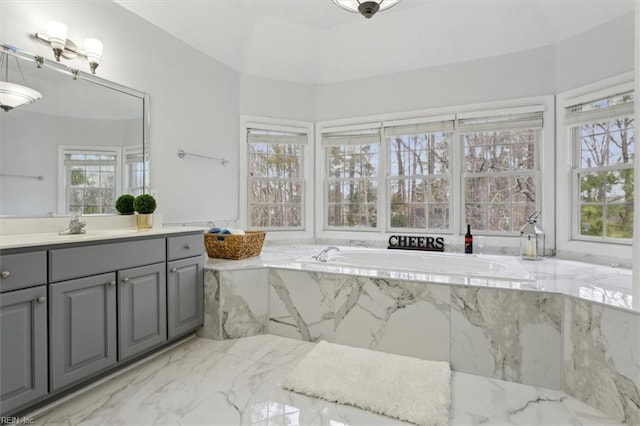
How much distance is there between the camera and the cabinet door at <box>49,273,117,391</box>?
60.8 inches

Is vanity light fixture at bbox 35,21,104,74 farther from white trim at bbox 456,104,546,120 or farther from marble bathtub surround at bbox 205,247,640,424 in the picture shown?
white trim at bbox 456,104,546,120

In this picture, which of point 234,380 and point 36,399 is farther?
point 234,380

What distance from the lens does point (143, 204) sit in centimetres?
241

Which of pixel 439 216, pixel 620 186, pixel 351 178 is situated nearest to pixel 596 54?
pixel 620 186

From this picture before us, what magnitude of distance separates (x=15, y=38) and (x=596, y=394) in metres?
3.76

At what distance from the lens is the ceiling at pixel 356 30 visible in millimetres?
2781

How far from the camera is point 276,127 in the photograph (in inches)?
148

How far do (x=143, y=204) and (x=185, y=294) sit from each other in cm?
75

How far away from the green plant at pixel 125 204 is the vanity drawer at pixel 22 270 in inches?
36.5

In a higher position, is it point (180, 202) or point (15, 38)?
point (15, 38)

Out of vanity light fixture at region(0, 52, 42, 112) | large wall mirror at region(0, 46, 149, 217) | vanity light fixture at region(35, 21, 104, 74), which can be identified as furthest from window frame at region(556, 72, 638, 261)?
vanity light fixture at region(0, 52, 42, 112)

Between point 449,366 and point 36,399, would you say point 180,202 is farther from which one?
point 449,366

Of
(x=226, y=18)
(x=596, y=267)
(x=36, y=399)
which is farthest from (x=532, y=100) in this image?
(x=36, y=399)

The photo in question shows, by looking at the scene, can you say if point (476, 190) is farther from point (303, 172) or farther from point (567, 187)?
point (303, 172)
